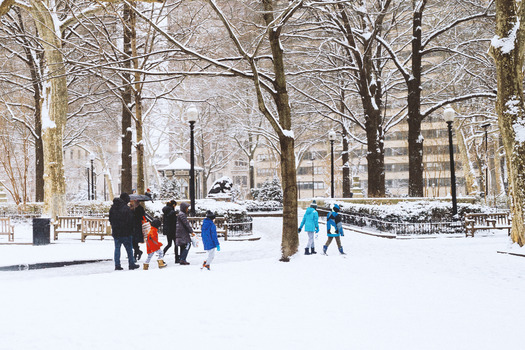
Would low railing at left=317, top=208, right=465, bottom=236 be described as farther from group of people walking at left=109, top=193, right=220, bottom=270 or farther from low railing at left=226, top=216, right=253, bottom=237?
group of people walking at left=109, top=193, right=220, bottom=270

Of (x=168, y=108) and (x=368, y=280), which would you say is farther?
(x=168, y=108)

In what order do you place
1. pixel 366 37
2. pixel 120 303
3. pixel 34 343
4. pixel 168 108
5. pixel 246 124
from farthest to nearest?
1. pixel 168 108
2. pixel 246 124
3. pixel 366 37
4. pixel 120 303
5. pixel 34 343

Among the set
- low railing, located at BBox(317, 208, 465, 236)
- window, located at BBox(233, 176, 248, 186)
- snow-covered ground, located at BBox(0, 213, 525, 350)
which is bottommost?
snow-covered ground, located at BBox(0, 213, 525, 350)

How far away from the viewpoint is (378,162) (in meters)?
24.4

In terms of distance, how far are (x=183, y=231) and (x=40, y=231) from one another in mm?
7312

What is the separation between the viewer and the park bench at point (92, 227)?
1742cm

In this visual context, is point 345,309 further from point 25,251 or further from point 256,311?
point 25,251

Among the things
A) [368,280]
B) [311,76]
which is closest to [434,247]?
[368,280]

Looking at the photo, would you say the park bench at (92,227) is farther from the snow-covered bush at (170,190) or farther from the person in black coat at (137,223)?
Result: the snow-covered bush at (170,190)

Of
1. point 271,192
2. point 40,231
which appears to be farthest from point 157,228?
point 271,192

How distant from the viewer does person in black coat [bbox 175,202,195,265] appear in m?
11.2

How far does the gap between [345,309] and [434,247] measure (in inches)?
334

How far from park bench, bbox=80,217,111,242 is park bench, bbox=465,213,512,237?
13.2 m

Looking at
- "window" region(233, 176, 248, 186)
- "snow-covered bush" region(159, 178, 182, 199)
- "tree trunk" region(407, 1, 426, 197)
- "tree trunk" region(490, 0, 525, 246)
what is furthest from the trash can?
"window" region(233, 176, 248, 186)
